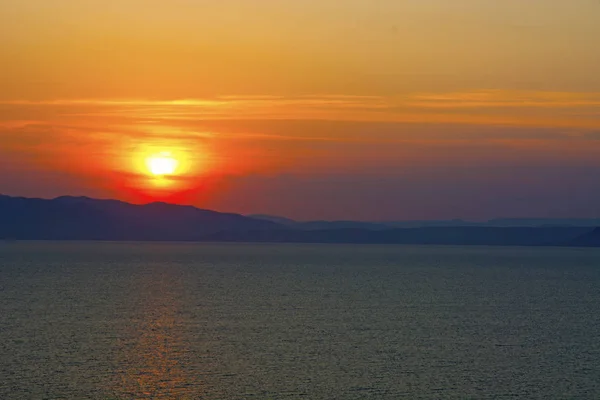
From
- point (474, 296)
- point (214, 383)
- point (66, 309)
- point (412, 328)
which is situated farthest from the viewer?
point (474, 296)

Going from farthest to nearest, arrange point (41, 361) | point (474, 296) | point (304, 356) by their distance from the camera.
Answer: point (474, 296) → point (304, 356) → point (41, 361)

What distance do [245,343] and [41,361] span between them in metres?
17.5

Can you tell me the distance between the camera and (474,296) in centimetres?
13675

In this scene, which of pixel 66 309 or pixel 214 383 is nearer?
pixel 214 383

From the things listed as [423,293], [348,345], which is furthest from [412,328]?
[423,293]

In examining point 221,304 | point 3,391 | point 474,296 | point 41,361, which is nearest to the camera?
point 3,391

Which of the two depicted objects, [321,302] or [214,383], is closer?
[214,383]

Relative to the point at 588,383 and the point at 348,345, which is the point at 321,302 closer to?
the point at 348,345

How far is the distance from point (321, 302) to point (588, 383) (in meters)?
63.9

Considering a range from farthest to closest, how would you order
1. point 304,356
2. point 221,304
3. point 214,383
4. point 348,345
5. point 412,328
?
1. point 221,304
2. point 412,328
3. point 348,345
4. point 304,356
5. point 214,383

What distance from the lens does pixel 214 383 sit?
5591 centimetres

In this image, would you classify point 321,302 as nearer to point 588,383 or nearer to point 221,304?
point 221,304

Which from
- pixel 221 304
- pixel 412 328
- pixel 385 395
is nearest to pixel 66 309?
pixel 221 304

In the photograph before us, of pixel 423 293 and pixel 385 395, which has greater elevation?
pixel 423 293
